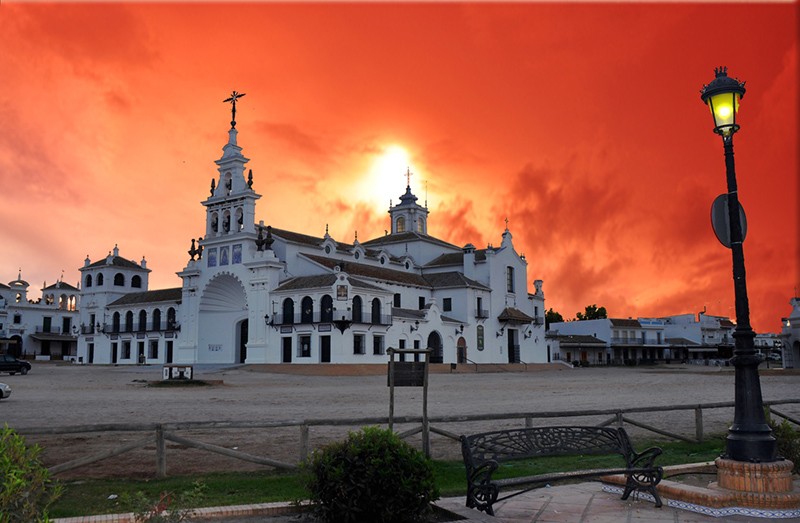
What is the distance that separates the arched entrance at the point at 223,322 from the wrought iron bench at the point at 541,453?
174ft

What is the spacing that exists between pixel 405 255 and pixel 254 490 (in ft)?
206

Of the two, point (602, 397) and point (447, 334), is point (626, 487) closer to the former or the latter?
point (602, 397)

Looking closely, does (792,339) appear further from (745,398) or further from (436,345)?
(745,398)

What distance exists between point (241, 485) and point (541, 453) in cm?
397

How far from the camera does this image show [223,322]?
60.2 m

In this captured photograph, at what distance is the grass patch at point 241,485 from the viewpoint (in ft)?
26.2

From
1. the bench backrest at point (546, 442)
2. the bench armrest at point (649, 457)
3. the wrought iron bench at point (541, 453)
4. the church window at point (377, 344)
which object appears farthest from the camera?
the church window at point (377, 344)

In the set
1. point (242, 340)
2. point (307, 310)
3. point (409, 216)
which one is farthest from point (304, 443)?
point (409, 216)

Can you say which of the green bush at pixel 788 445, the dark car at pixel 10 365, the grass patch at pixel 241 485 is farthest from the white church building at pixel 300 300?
the green bush at pixel 788 445

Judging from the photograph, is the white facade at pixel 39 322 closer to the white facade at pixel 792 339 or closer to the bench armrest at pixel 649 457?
the white facade at pixel 792 339

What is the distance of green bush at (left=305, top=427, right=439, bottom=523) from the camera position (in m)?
6.02

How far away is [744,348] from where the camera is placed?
7.72 metres

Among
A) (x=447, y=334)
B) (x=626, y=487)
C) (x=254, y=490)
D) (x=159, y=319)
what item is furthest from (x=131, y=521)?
(x=159, y=319)

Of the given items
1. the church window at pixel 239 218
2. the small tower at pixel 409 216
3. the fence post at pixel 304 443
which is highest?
the small tower at pixel 409 216
